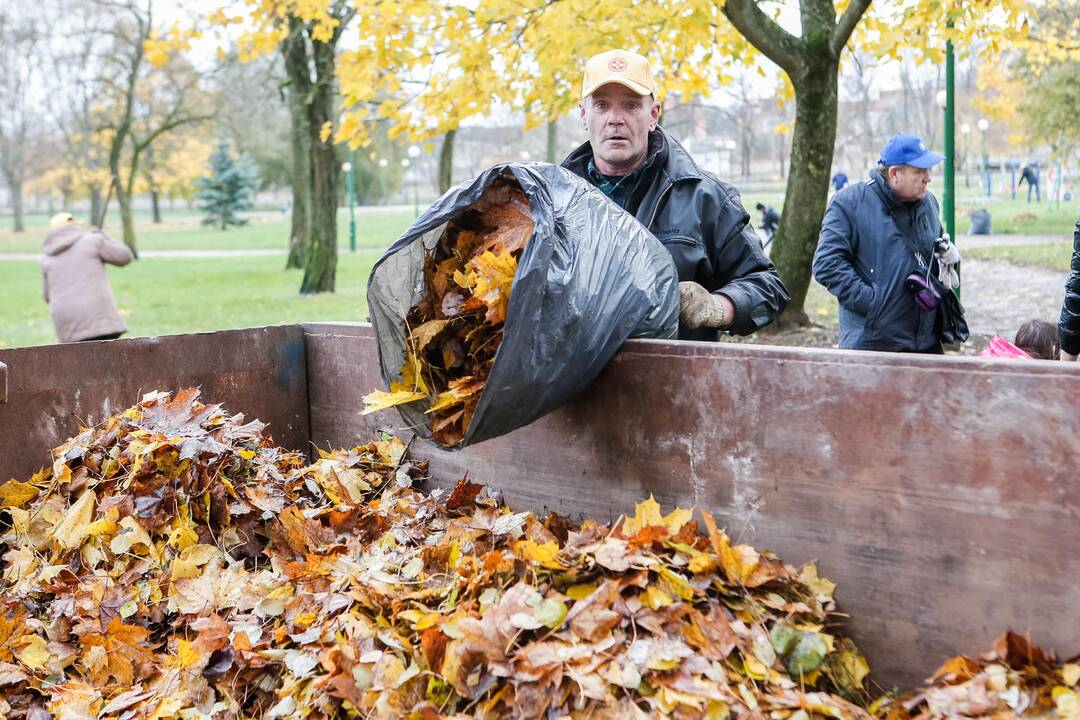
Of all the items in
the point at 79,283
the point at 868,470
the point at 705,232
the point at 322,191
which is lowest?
the point at 868,470

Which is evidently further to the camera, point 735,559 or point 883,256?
point 883,256

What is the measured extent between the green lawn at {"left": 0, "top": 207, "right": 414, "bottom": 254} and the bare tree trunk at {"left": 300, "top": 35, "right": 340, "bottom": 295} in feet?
56.8

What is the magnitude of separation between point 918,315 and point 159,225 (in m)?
63.6

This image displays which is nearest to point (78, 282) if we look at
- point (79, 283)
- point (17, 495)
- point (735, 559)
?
point (79, 283)

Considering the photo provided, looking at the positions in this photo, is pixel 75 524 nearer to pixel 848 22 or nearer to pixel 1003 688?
pixel 1003 688

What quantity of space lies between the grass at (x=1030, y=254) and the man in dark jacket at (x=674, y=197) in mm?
14432

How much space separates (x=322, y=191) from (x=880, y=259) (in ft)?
44.2

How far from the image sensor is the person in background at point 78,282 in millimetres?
8594

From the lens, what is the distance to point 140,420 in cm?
344

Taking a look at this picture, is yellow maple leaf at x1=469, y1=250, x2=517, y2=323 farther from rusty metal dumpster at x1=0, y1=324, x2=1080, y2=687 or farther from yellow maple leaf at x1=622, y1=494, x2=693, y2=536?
yellow maple leaf at x1=622, y1=494, x2=693, y2=536

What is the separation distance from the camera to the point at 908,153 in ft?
16.6

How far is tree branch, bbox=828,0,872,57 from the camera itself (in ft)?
Answer: 26.6

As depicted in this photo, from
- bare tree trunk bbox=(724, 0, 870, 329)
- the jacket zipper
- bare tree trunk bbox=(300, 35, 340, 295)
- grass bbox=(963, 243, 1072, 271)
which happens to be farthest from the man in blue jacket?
bare tree trunk bbox=(300, 35, 340, 295)

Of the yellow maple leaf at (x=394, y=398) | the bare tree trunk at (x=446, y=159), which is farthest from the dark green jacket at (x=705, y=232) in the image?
the bare tree trunk at (x=446, y=159)
